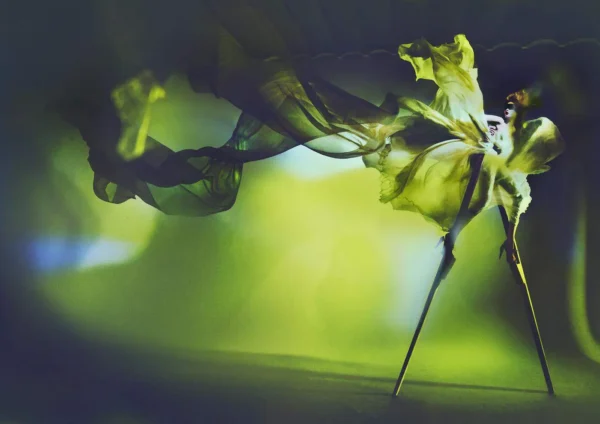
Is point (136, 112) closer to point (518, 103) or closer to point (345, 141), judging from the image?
point (345, 141)

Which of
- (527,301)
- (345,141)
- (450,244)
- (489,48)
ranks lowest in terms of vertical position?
(527,301)

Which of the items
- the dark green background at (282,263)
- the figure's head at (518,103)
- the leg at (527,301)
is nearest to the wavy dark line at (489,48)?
the dark green background at (282,263)

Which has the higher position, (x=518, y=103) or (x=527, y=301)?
(x=518, y=103)

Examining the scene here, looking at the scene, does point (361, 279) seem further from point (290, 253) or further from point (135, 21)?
point (135, 21)

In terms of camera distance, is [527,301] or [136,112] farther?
[136,112]

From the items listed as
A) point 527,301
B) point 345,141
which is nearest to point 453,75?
point 345,141

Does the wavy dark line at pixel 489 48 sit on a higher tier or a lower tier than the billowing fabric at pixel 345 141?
higher

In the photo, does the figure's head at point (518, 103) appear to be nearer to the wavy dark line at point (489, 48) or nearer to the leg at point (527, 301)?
the wavy dark line at point (489, 48)

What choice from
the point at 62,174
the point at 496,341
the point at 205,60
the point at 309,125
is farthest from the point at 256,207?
the point at 496,341
